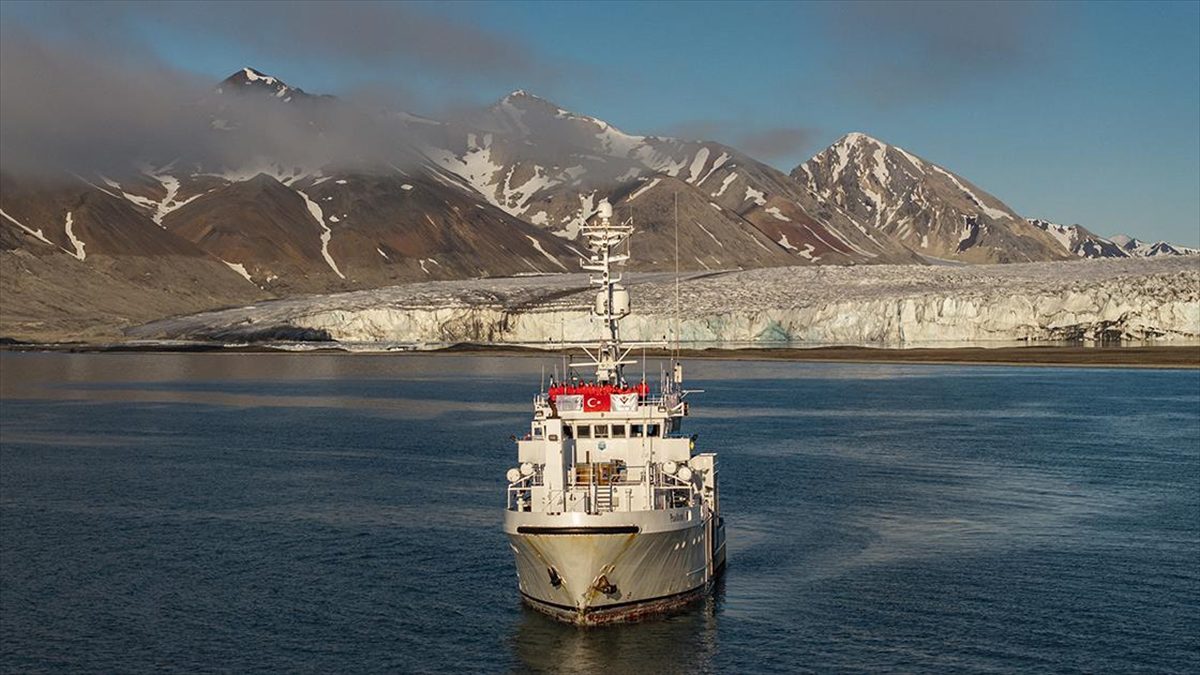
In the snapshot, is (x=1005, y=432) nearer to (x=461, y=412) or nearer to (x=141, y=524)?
(x=461, y=412)

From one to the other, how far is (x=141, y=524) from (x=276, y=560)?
11383 mm

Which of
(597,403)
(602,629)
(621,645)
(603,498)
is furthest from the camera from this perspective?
(597,403)

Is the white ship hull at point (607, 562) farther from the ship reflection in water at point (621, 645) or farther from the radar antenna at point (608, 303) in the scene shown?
the radar antenna at point (608, 303)

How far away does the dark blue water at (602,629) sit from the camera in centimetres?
4109

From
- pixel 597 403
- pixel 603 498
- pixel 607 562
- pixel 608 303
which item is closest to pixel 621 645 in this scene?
pixel 607 562

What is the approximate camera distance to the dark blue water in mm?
41094

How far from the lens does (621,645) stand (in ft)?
134

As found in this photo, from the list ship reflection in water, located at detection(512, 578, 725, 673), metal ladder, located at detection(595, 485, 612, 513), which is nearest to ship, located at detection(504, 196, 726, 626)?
metal ladder, located at detection(595, 485, 612, 513)

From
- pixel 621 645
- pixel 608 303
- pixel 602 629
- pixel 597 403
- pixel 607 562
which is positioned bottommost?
pixel 621 645

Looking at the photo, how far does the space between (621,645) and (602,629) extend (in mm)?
1204

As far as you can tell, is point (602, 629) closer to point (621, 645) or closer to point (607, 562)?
point (621, 645)

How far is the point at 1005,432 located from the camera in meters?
96.8

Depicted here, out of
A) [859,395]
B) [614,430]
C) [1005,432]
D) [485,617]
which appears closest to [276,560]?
[485,617]

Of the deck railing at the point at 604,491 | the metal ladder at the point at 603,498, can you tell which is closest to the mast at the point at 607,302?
the deck railing at the point at 604,491
